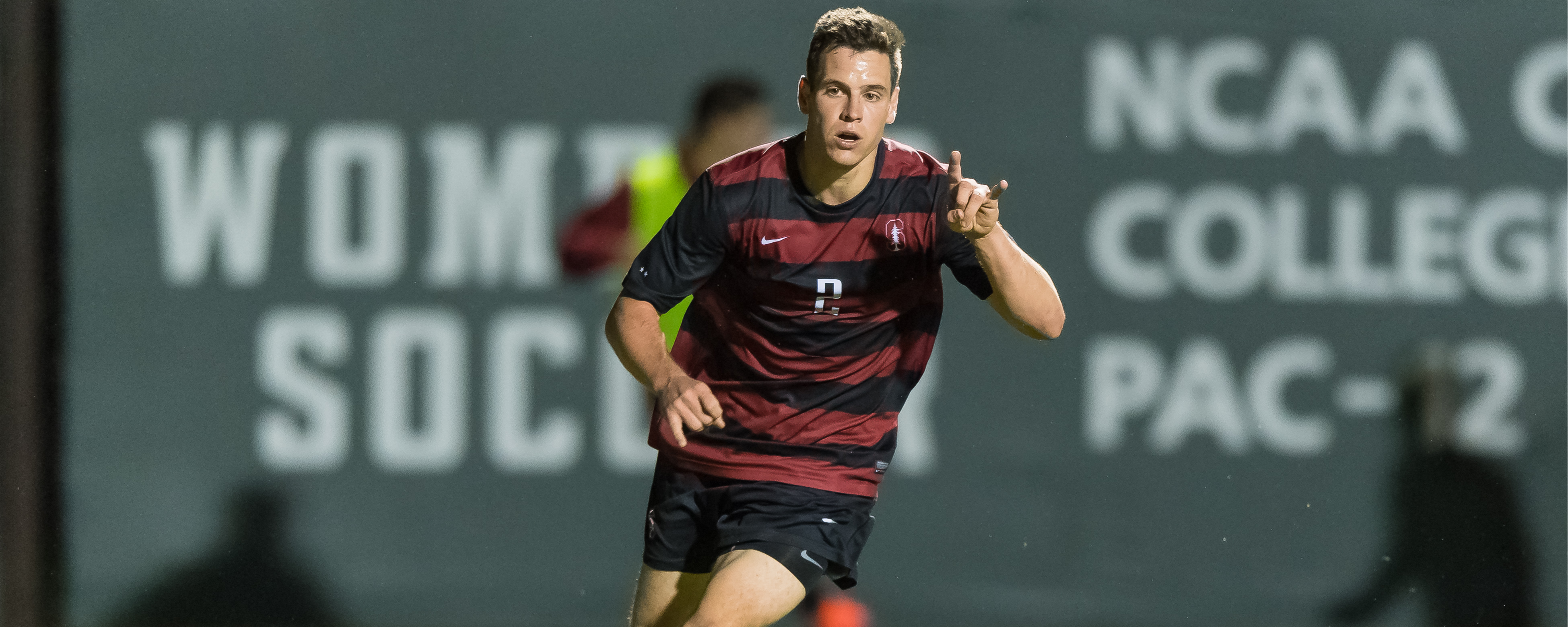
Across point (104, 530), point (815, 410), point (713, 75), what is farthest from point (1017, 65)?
point (104, 530)

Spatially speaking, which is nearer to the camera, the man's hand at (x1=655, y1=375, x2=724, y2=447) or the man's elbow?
the man's hand at (x1=655, y1=375, x2=724, y2=447)

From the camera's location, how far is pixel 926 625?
15.2 feet

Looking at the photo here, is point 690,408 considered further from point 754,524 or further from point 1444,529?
point 1444,529

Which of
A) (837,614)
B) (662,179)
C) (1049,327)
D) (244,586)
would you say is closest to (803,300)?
(1049,327)

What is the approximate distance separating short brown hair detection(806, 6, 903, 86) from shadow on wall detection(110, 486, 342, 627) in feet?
8.34

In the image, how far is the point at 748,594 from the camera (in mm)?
2811

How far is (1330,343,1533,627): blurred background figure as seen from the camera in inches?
185

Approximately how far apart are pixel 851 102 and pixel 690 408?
66cm

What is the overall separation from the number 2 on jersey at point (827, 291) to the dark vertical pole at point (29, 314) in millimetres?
2769

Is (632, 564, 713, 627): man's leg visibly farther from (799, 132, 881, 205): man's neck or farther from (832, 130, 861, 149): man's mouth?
(832, 130, 861, 149): man's mouth

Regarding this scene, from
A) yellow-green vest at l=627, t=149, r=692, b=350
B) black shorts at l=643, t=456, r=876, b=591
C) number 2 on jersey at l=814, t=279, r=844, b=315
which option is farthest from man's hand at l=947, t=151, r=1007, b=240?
yellow-green vest at l=627, t=149, r=692, b=350

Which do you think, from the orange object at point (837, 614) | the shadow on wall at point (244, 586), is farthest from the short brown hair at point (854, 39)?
the shadow on wall at point (244, 586)

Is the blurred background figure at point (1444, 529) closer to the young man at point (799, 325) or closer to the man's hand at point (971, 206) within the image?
the young man at point (799, 325)

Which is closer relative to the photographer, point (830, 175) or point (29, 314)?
point (830, 175)
